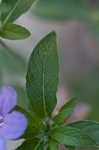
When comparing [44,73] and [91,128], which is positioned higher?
[44,73]

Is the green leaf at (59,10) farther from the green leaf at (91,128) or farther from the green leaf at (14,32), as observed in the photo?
the green leaf at (91,128)

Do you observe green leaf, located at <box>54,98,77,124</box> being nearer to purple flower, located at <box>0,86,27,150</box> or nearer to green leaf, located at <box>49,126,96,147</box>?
green leaf, located at <box>49,126,96,147</box>

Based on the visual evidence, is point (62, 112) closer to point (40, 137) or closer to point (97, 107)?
point (40, 137)

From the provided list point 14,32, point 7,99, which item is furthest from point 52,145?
point 14,32

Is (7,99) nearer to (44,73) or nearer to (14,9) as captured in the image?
(44,73)

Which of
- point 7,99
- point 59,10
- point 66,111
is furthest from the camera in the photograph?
point 59,10

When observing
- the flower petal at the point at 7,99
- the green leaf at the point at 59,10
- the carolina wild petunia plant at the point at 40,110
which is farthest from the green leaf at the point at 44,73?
the green leaf at the point at 59,10
